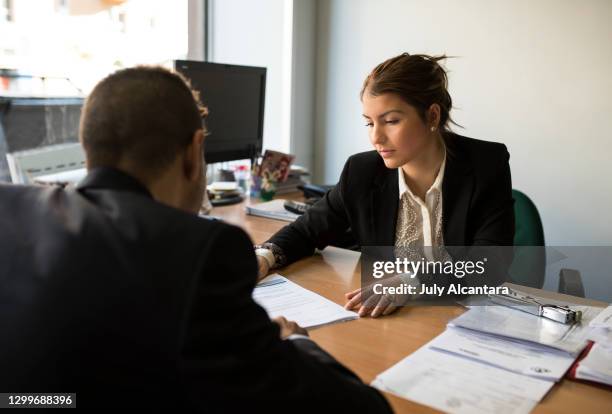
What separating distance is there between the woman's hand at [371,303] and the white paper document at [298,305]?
0.03m

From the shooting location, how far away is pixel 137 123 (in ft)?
2.70

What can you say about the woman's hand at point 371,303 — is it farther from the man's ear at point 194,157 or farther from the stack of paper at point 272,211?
the stack of paper at point 272,211

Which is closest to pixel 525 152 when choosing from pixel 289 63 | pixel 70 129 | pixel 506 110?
pixel 506 110

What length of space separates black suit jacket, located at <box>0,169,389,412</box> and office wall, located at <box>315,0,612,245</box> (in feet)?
7.95

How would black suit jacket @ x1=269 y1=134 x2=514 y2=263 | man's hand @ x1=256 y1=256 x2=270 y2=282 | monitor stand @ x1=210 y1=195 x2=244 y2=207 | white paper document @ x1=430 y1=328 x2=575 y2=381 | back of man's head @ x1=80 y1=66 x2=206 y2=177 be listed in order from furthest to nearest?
monitor stand @ x1=210 y1=195 x2=244 y2=207
black suit jacket @ x1=269 y1=134 x2=514 y2=263
man's hand @ x1=256 y1=256 x2=270 y2=282
white paper document @ x1=430 y1=328 x2=575 y2=381
back of man's head @ x1=80 y1=66 x2=206 y2=177

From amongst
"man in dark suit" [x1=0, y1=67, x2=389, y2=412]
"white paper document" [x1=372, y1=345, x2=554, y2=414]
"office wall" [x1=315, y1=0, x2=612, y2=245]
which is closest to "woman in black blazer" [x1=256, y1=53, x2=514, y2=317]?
"white paper document" [x1=372, y1=345, x2=554, y2=414]

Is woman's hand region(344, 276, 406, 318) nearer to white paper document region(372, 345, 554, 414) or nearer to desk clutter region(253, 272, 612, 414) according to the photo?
desk clutter region(253, 272, 612, 414)

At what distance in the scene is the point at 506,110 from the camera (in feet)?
9.41

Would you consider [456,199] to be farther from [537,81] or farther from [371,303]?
[537,81]

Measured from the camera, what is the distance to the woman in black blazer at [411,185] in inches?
67.6

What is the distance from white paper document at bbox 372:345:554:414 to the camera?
0.98 meters

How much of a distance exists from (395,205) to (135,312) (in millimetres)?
1289

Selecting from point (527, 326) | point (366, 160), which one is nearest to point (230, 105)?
point (366, 160)

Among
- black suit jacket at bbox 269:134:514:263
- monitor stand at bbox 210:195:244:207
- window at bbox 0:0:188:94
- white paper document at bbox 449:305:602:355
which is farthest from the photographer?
monitor stand at bbox 210:195:244:207
